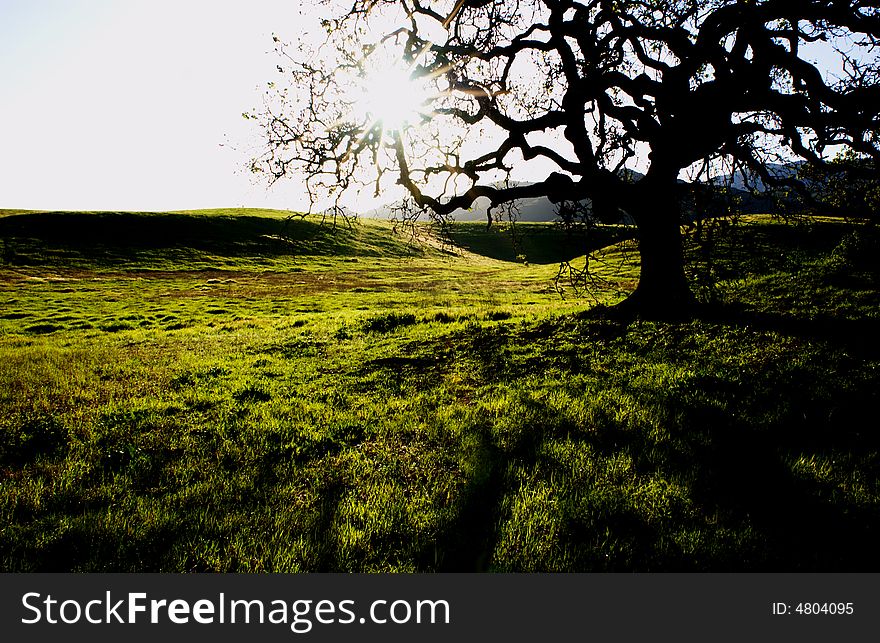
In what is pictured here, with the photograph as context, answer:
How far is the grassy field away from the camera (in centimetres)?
374

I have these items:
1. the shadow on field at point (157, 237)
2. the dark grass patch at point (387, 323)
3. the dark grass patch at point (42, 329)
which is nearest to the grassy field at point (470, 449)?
the dark grass patch at point (387, 323)

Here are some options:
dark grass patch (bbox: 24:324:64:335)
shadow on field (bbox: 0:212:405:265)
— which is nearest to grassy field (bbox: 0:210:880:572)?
dark grass patch (bbox: 24:324:64:335)

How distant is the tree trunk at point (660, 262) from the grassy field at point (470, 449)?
130 centimetres

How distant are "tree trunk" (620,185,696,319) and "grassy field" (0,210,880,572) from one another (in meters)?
1.30

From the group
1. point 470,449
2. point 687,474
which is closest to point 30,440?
point 470,449

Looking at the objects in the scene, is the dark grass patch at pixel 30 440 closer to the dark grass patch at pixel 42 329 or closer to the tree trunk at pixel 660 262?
the tree trunk at pixel 660 262

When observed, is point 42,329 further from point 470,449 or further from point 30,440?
point 470,449

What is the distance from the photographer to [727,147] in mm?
12359

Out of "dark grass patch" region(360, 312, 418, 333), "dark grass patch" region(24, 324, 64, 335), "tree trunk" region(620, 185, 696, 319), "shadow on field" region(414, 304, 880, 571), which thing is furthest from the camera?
"dark grass patch" region(24, 324, 64, 335)

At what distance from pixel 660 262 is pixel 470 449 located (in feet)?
41.1

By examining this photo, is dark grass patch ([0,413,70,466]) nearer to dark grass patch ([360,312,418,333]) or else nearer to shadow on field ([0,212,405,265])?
dark grass patch ([360,312,418,333])

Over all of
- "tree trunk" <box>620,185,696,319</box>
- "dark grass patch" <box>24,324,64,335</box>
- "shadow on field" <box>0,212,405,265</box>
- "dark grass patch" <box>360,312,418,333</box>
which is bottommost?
"dark grass patch" <box>24,324,64,335</box>
